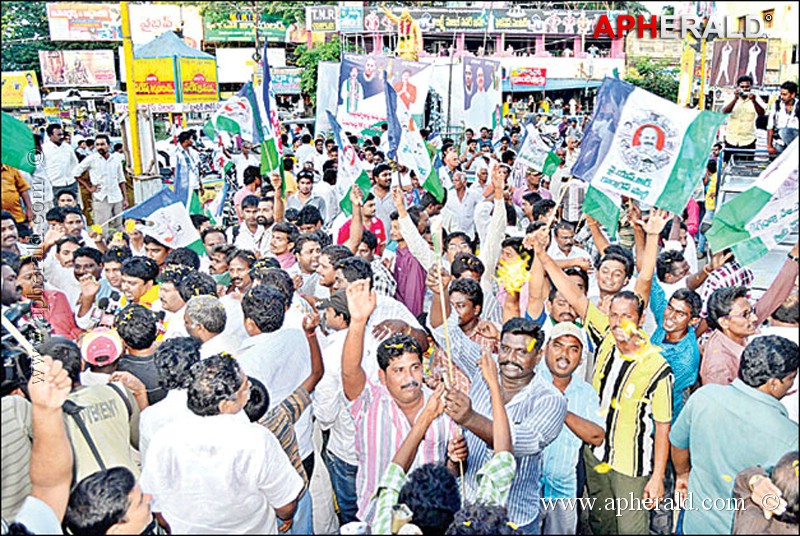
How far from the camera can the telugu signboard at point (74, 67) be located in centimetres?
3644

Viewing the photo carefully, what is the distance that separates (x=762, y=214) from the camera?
10.9 ft

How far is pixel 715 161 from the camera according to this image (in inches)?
380

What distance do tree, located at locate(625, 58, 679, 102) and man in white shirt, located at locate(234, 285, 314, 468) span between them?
34.5 m

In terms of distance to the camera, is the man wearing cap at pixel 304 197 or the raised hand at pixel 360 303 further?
the man wearing cap at pixel 304 197

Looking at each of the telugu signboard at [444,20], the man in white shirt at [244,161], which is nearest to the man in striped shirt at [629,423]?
the man in white shirt at [244,161]

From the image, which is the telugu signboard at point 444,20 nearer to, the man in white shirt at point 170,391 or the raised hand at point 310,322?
the raised hand at point 310,322

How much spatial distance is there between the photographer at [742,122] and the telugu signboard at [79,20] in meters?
35.2

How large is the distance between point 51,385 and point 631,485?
8.22 ft

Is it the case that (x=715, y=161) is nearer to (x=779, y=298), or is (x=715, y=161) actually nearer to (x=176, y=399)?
(x=779, y=298)

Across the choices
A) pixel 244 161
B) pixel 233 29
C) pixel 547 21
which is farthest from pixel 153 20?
pixel 244 161

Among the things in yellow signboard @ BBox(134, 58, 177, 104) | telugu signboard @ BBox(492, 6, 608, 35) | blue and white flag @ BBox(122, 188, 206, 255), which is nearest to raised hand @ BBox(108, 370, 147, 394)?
blue and white flag @ BBox(122, 188, 206, 255)

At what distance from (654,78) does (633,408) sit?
37.7m

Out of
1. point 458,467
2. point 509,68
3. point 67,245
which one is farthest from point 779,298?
point 509,68

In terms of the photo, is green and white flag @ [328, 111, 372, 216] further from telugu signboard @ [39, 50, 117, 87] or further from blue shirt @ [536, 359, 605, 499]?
telugu signboard @ [39, 50, 117, 87]
